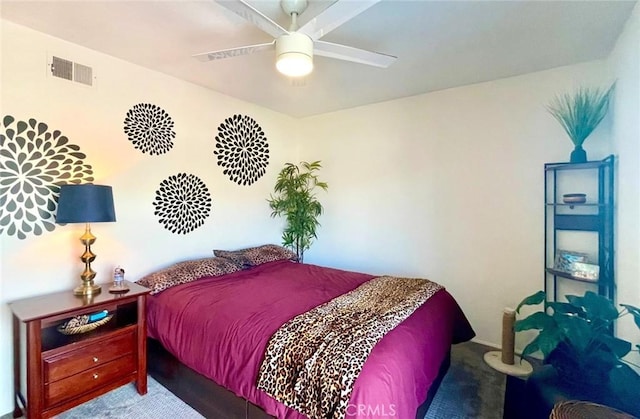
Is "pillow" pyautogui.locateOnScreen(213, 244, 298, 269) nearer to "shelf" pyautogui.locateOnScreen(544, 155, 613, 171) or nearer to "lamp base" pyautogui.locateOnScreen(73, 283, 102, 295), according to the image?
"lamp base" pyautogui.locateOnScreen(73, 283, 102, 295)

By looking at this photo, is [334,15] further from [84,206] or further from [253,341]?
[84,206]

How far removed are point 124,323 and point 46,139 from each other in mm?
1438

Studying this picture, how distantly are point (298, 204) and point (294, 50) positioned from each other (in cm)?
252

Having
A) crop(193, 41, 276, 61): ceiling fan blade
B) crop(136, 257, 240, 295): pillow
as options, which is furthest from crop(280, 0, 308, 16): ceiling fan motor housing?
crop(136, 257, 240, 295): pillow

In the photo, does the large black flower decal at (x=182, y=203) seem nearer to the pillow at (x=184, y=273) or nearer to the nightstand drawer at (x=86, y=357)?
the pillow at (x=184, y=273)

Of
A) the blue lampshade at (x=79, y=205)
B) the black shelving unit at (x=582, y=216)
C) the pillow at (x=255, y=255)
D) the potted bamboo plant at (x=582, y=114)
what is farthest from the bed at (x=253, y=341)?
the potted bamboo plant at (x=582, y=114)

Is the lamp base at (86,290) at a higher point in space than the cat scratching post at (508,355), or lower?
higher

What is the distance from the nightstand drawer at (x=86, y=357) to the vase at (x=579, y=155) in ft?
11.8

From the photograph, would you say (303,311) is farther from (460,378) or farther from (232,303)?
(460,378)

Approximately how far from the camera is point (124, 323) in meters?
2.19

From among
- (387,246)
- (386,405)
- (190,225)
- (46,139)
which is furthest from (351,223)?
(46,139)

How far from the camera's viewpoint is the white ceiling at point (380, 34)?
6.02ft

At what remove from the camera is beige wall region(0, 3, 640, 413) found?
6.82 feet

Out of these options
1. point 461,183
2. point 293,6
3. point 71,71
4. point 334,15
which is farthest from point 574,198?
point 71,71
